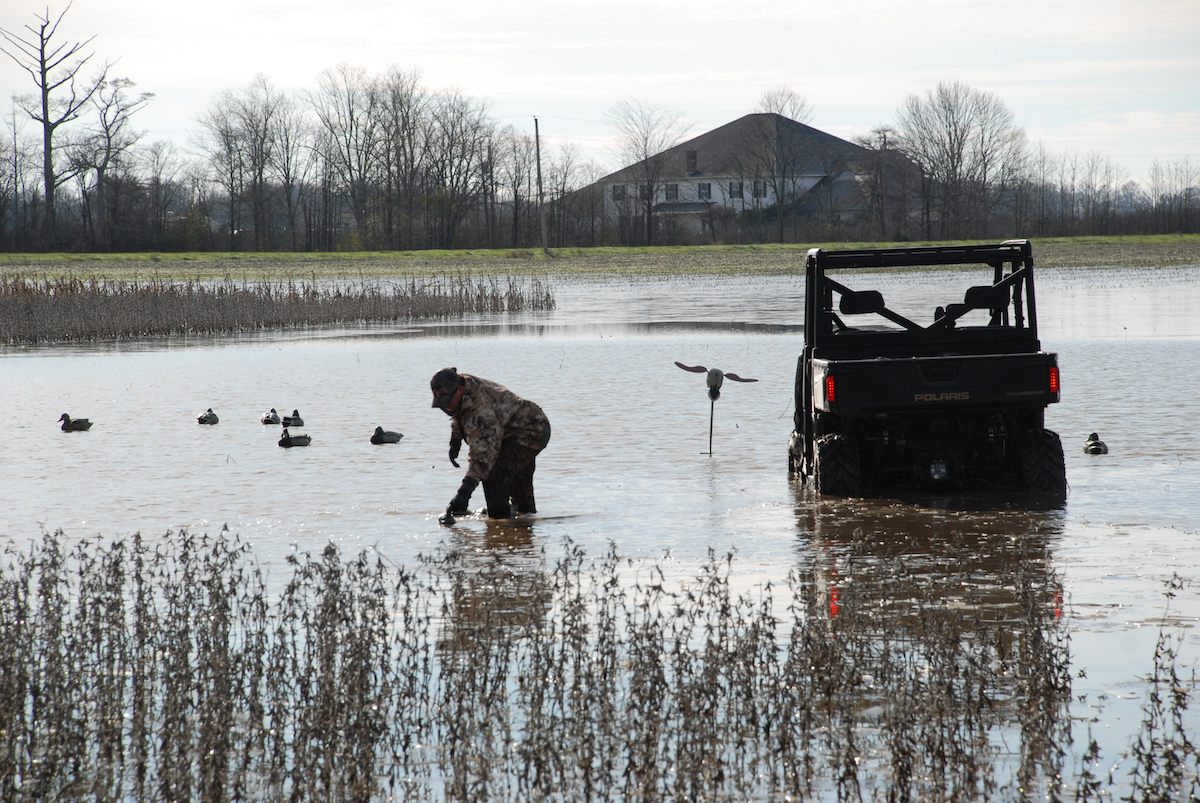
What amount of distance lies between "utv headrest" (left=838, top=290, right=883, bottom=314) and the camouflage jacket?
7.76ft

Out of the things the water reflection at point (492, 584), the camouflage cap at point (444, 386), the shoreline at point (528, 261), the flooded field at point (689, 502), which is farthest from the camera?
the shoreline at point (528, 261)

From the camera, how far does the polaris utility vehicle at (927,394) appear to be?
843 centimetres

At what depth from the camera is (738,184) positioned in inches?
3740

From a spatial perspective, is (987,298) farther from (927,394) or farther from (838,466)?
(838,466)

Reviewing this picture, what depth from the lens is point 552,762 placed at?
4598 millimetres

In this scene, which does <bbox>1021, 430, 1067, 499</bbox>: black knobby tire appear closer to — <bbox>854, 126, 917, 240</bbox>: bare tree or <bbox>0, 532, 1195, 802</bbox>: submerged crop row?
<bbox>0, 532, 1195, 802</bbox>: submerged crop row

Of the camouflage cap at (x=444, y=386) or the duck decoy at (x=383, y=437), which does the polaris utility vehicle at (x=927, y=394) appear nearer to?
the camouflage cap at (x=444, y=386)

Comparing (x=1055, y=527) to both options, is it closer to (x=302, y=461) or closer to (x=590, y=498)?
(x=590, y=498)

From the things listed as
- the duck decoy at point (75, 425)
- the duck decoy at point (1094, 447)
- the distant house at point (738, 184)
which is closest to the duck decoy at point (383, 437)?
the duck decoy at point (75, 425)

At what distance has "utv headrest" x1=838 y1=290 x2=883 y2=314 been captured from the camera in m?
8.88

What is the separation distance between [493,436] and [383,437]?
467cm

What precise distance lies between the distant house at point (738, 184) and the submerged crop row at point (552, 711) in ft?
253

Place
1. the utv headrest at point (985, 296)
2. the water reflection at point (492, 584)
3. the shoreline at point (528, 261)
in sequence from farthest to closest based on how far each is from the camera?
the shoreline at point (528, 261)
the utv headrest at point (985, 296)
the water reflection at point (492, 584)

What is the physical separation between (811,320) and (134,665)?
570 centimetres
